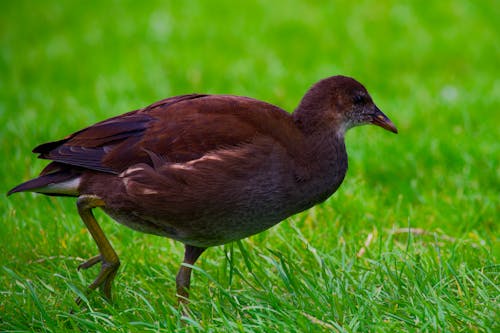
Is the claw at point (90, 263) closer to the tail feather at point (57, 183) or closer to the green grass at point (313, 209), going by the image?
the green grass at point (313, 209)

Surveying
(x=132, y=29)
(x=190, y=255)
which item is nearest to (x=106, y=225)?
(x=190, y=255)

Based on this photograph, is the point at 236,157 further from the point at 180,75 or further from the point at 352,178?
the point at 180,75

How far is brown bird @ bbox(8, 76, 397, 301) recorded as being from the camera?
348 centimetres

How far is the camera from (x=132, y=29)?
900cm

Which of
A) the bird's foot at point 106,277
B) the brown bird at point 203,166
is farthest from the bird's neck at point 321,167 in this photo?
the bird's foot at point 106,277

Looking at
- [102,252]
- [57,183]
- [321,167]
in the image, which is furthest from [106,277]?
[321,167]

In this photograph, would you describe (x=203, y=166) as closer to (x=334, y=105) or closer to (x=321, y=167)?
(x=321, y=167)

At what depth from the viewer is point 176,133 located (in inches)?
142

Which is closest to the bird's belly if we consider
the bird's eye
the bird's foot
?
the bird's foot

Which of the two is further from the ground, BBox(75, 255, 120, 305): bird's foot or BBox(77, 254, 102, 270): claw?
BBox(77, 254, 102, 270): claw

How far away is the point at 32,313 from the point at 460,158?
309 cm

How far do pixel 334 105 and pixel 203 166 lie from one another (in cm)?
71

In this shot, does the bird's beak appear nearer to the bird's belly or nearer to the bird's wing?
the bird's wing

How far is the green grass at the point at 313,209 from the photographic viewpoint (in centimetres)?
341
